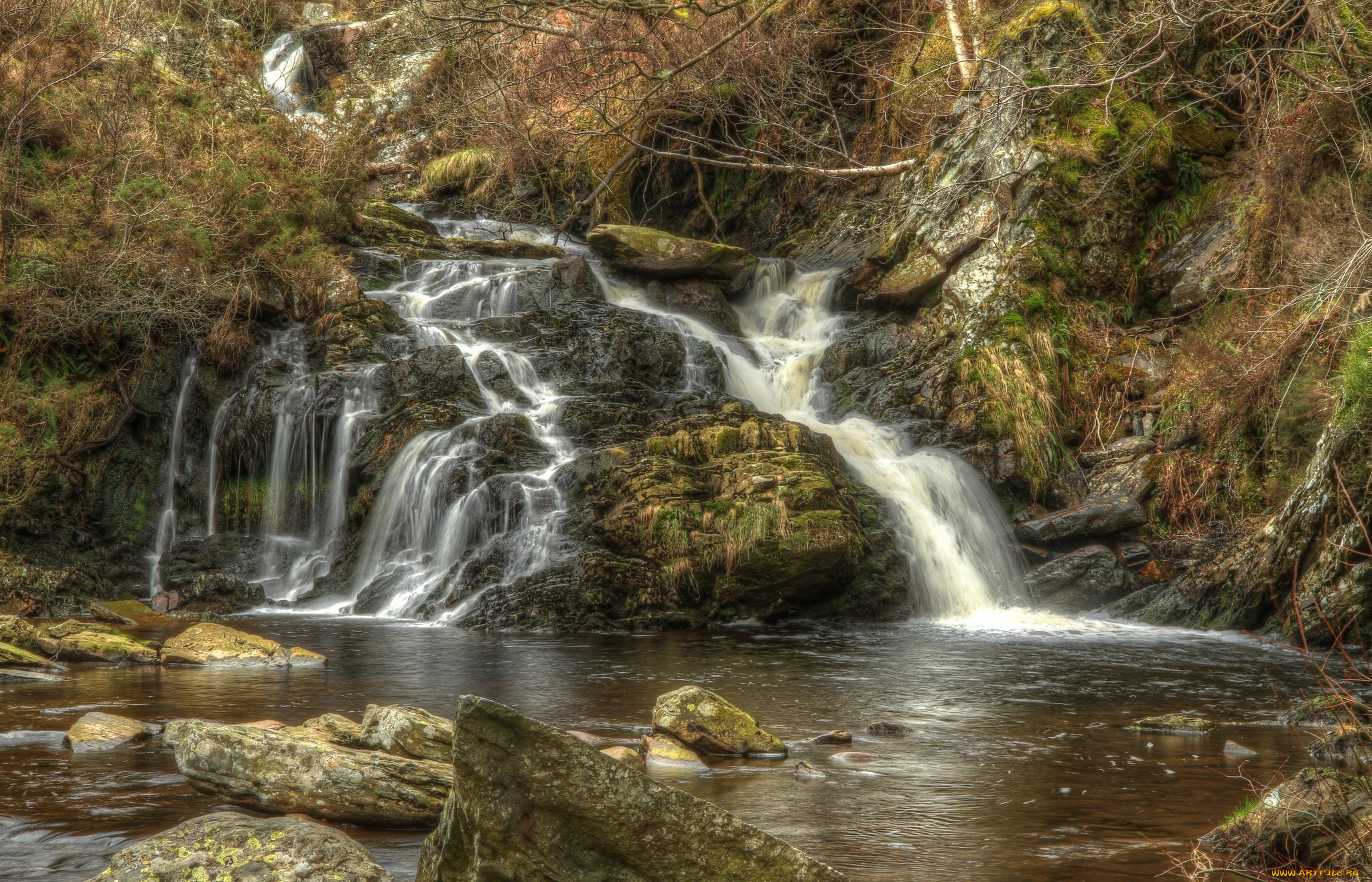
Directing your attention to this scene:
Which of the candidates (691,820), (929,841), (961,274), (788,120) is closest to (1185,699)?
(929,841)

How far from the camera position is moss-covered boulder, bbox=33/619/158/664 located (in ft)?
24.8

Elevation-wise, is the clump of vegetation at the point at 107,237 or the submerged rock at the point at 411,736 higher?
the clump of vegetation at the point at 107,237

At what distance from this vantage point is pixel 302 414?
12734 mm

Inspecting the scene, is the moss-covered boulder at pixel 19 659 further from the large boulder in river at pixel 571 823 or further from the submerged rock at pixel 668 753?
the large boulder in river at pixel 571 823

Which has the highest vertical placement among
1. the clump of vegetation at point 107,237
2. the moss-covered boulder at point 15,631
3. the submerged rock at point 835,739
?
the clump of vegetation at point 107,237

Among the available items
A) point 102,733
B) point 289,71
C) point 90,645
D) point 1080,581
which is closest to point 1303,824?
point 102,733

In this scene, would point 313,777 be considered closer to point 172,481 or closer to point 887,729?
point 887,729

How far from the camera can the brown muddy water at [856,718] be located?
3.87 m

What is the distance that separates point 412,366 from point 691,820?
1130cm

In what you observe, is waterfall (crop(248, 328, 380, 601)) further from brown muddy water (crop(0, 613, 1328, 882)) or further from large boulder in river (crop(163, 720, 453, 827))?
large boulder in river (crop(163, 720, 453, 827))

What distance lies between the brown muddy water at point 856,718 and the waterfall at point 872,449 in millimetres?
995

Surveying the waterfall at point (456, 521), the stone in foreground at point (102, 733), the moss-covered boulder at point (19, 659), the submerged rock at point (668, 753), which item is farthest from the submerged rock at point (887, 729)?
the moss-covered boulder at point (19, 659)

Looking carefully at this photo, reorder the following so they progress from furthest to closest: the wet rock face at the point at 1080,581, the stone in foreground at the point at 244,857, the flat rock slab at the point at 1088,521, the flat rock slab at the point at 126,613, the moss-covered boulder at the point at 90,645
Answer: the flat rock slab at the point at 1088,521 → the wet rock face at the point at 1080,581 → the flat rock slab at the point at 126,613 → the moss-covered boulder at the point at 90,645 → the stone in foreground at the point at 244,857

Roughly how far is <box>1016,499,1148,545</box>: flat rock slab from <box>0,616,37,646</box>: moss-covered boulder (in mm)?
10051
